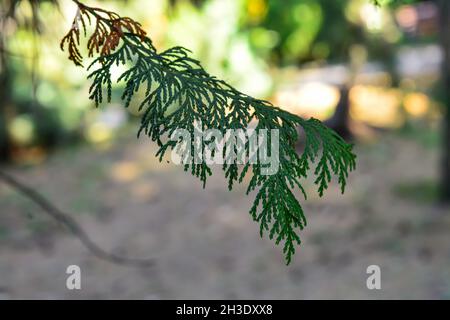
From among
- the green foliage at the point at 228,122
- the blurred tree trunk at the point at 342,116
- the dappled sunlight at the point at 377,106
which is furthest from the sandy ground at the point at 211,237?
the green foliage at the point at 228,122

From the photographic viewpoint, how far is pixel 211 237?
33.0ft

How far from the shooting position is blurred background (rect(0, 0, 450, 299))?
26.1 ft

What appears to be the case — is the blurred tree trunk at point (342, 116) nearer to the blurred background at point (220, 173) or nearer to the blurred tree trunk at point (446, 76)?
the blurred background at point (220, 173)

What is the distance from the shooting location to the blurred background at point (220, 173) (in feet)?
26.1

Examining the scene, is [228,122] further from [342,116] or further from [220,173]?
[342,116]

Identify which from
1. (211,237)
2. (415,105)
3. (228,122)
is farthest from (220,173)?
(228,122)

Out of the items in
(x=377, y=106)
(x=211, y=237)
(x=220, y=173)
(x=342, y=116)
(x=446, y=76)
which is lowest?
(x=211, y=237)

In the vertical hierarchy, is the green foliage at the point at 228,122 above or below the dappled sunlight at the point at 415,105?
below

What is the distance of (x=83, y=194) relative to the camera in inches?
479

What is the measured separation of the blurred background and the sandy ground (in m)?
0.03

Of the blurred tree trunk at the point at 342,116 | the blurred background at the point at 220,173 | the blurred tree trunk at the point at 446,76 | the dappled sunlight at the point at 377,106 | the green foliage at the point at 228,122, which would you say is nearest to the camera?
the green foliage at the point at 228,122

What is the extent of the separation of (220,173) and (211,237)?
2889mm

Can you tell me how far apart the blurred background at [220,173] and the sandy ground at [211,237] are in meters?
0.03
